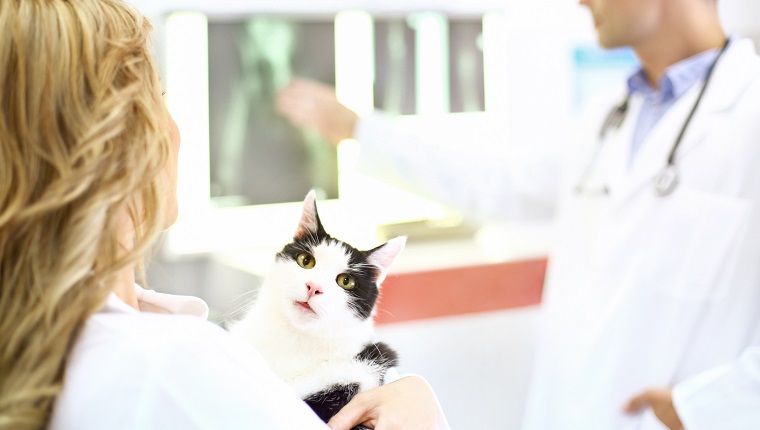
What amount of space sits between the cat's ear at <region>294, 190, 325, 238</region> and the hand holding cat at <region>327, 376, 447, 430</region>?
133 millimetres

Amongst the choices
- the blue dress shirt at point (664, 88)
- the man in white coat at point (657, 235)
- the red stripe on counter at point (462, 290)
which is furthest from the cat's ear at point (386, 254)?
the blue dress shirt at point (664, 88)

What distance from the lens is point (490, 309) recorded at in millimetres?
1547

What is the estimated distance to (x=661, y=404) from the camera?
3.31 feet

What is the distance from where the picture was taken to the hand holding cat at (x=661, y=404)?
0.99 meters

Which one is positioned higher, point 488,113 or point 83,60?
point 83,60

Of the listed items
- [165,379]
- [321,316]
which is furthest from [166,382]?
[321,316]

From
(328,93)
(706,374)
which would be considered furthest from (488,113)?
(706,374)

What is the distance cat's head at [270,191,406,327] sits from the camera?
1.66ft

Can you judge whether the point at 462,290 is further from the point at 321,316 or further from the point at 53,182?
the point at 53,182

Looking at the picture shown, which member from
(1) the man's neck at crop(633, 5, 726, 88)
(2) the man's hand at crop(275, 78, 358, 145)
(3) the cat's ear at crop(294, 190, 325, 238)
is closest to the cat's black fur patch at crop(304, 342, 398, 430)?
(3) the cat's ear at crop(294, 190, 325, 238)

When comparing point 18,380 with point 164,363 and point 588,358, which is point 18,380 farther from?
point 588,358

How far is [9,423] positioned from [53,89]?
214 millimetres

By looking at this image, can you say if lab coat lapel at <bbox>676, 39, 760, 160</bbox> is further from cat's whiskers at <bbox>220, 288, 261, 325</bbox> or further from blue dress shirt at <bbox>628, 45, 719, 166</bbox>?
cat's whiskers at <bbox>220, 288, 261, 325</bbox>

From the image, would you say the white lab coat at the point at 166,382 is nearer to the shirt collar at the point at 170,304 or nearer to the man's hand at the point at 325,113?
the shirt collar at the point at 170,304
